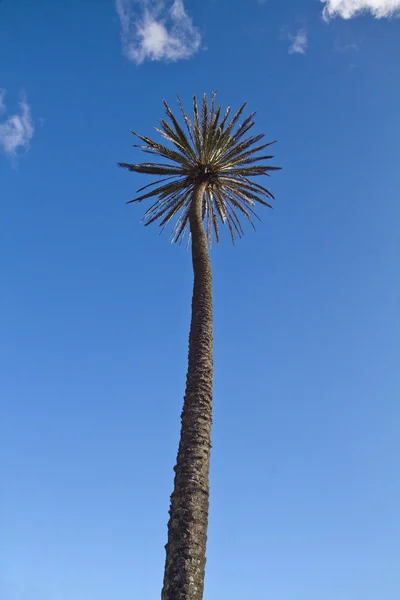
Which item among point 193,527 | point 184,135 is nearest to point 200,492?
point 193,527

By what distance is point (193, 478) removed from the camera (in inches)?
281

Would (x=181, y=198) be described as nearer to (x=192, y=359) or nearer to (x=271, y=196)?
(x=271, y=196)

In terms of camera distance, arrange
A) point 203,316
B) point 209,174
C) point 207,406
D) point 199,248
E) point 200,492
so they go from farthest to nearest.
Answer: point 209,174
point 199,248
point 203,316
point 207,406
point 200,492

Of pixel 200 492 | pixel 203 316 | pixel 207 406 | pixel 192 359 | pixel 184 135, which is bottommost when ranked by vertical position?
pixel 200 492

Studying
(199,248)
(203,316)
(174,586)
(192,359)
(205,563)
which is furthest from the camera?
(199,248)

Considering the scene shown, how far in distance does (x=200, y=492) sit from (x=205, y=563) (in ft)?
3.19

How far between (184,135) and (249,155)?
246 centimetres

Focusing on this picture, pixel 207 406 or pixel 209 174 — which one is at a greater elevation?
pixel 209 174

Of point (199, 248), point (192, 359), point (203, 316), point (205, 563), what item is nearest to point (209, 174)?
point (199, 248)

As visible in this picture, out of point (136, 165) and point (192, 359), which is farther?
point (136, 165)

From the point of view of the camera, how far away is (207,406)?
8234 mm

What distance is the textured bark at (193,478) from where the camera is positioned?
620 cm

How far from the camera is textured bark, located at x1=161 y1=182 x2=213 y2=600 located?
620 cm

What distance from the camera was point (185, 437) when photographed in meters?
7.69
